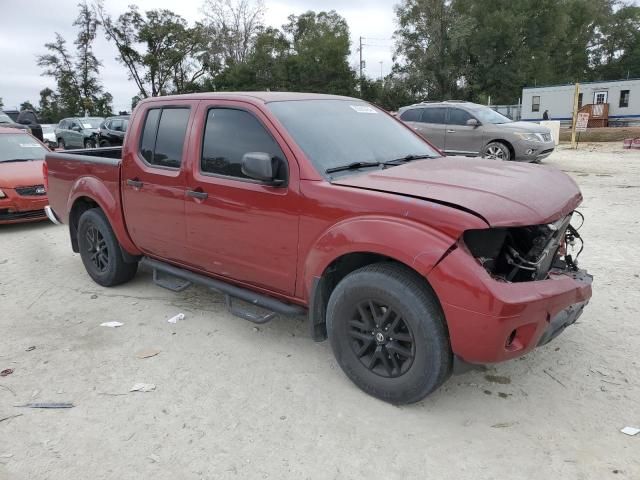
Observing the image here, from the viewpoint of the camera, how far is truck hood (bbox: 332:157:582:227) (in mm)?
2811

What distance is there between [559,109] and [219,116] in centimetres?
3818

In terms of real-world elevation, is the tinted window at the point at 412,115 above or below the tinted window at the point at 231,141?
above

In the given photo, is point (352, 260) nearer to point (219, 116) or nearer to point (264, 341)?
point (264, 341)

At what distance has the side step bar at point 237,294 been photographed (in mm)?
3633

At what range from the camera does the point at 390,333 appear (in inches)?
121

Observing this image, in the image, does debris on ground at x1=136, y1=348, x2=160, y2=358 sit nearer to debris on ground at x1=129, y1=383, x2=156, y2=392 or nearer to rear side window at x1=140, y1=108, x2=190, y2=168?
debris on ground at x1=129, y1=383, x2=156, y2=392

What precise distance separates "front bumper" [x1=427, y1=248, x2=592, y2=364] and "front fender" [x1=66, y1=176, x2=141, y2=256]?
3.26 m

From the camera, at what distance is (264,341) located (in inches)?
162

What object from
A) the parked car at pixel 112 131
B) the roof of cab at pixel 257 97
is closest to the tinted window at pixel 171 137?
the roof of cab at pixel 257 97

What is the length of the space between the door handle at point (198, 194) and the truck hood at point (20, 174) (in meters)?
5.59

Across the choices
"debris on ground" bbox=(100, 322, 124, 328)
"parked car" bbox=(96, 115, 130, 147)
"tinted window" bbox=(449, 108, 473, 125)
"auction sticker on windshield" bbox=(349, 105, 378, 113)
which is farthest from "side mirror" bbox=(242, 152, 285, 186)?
"parked car" bbox=(96, 115, 130, 147)

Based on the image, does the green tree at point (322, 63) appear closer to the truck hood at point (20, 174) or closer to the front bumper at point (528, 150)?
the front bumper at point (528, 150)

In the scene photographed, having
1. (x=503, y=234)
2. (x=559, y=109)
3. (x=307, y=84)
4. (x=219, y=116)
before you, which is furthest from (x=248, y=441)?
(x=307, y=84)

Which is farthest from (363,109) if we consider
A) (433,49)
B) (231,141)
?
(433,49)
